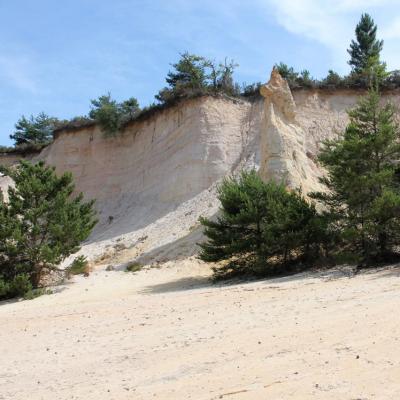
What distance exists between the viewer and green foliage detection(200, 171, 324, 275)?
15.7m

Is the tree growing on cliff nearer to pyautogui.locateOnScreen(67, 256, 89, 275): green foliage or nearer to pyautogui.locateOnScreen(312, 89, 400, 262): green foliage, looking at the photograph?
pyautogui.locateOnScreen(67, 256, 89, 275): green foliage

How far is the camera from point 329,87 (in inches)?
1257

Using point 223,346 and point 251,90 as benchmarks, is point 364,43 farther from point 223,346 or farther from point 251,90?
point 223,346

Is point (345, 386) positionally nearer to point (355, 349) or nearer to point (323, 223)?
point (355, 349)

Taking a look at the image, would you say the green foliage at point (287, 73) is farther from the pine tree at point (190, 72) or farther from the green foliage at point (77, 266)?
the green foliage at point (77, 266)

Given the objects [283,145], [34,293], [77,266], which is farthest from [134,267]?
[283,145]

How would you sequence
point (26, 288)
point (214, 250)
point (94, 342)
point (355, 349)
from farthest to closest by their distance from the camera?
1. point (26, 288)
2. point (214, 250)
3. point (94, 342)
4. point (355, 349)

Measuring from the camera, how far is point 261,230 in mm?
16516

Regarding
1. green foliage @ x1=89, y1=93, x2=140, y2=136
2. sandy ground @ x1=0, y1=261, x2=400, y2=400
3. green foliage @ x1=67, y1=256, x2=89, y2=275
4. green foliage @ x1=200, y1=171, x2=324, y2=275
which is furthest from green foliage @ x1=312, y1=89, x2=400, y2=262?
green foliage @ x1=89, y1=93, x2=140, y2=136

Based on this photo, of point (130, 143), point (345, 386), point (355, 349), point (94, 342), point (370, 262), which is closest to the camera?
point (345, 386)

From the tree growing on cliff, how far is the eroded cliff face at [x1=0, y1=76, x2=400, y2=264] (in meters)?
4.50

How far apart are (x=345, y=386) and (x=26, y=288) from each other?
14821 millimetres

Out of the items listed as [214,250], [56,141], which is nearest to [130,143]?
[56,141]

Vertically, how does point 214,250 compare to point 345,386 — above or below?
above
